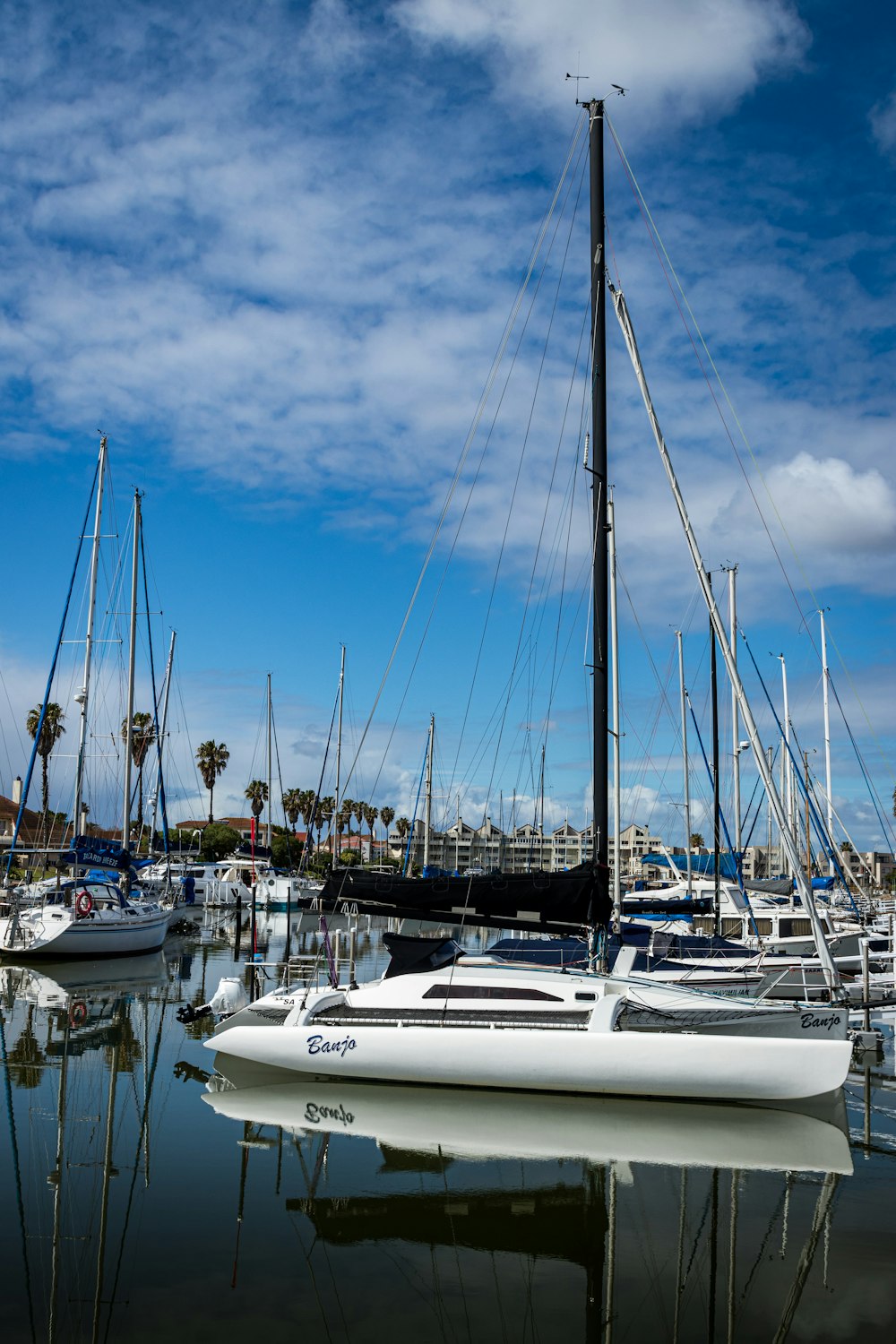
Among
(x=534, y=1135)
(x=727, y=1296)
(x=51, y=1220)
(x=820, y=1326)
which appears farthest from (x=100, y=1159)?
(x=820, y=1326)

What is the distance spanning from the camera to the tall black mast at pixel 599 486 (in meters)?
17.6

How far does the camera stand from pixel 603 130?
66.2 ft

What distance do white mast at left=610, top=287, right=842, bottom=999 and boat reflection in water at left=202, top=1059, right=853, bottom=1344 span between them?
2.16m

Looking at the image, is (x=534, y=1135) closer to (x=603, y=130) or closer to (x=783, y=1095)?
(x=783, y=1095)

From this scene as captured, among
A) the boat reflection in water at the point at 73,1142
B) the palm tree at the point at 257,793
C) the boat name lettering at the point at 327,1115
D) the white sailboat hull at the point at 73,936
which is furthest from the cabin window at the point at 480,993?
the palm tree at the point at 257,793

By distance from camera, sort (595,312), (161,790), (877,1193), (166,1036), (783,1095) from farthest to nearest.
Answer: (161,790), (595,312), (166,1036), (783,1095), (877,1193)

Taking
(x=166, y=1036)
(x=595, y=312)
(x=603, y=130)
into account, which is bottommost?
(x=166, y=1036)

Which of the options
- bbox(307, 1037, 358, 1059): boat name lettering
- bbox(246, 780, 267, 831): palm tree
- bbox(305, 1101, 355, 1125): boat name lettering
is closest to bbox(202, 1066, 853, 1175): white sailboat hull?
bbox(305, 1101, 355, 1125): boat name lettering

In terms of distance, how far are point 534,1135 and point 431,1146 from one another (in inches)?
52.2

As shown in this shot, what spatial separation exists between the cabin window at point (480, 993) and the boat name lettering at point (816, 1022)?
389 centimetres

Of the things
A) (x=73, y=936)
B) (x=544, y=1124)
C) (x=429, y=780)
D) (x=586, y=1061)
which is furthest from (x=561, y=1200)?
(x=429, y=780)

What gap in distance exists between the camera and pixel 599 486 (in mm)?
19062

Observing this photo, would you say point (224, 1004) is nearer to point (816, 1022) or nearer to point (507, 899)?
point (507, 899)

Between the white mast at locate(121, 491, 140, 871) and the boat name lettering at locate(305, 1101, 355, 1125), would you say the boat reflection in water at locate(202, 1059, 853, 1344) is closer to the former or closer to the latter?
the boat name lettering at locate(305, 1101, 355, 1125)
